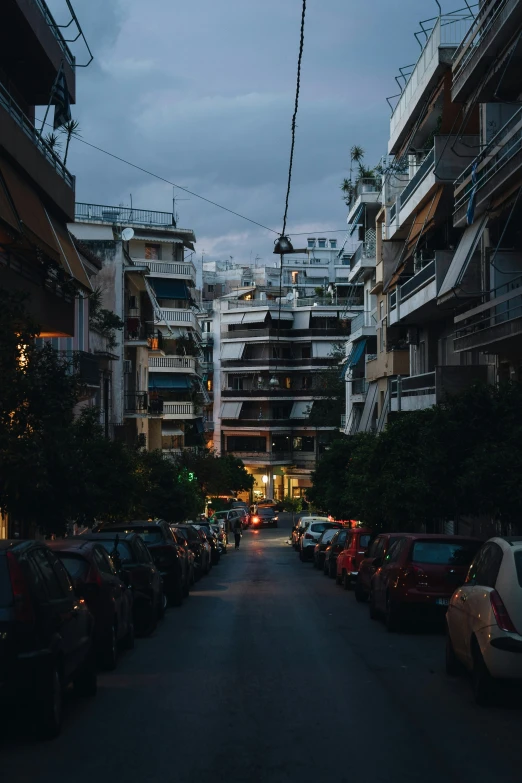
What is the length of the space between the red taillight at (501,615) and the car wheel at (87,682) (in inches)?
157

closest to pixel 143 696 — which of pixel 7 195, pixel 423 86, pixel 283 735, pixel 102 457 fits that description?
pixel 283 735

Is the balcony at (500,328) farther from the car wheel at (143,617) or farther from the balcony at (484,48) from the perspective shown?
the car wheel at (143,617)

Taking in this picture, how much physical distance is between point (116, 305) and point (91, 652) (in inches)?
1610

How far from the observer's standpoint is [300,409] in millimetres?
106188

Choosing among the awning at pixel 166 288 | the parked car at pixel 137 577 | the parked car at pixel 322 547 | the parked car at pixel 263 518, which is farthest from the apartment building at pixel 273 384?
the parked car at pixel 137 577

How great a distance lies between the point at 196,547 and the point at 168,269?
158 ft

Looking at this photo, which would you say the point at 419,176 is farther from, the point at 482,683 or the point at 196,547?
the point at 482,683

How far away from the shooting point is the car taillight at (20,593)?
8250 millimetres

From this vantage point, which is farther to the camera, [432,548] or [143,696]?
[432,548]

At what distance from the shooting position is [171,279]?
77.3m

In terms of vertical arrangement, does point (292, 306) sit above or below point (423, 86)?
above

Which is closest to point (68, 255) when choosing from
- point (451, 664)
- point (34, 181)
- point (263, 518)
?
point (34, 181)

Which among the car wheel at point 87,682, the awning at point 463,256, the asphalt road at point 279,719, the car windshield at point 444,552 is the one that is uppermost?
the awning at point 463,256

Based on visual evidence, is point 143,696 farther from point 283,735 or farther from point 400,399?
point 400,399
